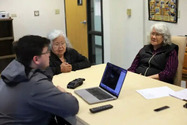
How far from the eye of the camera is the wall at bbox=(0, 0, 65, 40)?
5642 mm

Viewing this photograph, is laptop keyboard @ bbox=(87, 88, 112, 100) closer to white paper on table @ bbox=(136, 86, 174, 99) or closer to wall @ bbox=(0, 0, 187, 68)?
white paper on table @ bbox=(136, 86, 174, 99)

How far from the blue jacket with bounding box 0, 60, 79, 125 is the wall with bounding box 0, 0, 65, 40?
4283mm

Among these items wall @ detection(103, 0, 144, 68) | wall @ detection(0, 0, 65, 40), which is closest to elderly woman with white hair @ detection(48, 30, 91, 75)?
wall @ detection(103, 0, 144, 68)

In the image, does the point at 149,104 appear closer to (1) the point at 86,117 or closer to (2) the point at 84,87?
(1) the point at 86,117

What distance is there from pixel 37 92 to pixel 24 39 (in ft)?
1.12

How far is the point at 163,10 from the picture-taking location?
379 centimetres

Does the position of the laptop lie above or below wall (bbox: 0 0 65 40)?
below

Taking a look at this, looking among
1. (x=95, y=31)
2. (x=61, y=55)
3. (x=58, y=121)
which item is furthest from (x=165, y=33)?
(x=95, y=31)

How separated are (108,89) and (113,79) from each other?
10 cm

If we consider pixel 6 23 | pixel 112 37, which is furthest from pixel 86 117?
pixel 6 23

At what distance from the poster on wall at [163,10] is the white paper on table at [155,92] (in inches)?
71.9

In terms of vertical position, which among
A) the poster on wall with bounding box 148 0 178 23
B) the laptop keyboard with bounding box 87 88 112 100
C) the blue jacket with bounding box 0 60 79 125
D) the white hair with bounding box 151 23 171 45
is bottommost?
the laptop keyboard with bounding box 87 88 112 100

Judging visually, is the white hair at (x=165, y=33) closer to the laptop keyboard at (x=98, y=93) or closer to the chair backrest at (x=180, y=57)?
the chair backrest at (x=180, y=57)

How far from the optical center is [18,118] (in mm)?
1596
